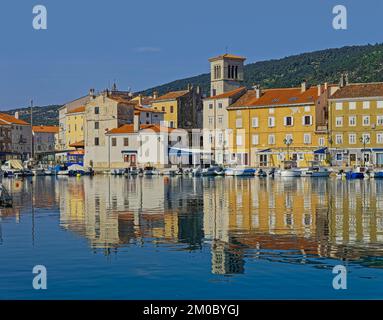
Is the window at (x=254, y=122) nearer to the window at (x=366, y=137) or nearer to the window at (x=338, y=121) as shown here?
the window at (x=338, y=121)

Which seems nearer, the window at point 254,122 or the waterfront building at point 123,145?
the window at point 254,122

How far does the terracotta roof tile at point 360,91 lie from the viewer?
87.5 m

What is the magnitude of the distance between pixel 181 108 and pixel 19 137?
4242 centimetres

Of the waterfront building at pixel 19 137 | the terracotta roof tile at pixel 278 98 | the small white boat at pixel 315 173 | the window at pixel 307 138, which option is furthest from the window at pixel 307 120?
the waterfront building at pixel 19 137

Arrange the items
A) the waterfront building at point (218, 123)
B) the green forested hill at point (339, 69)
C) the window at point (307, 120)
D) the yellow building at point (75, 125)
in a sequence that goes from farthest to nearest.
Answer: the green forested hill at point (339, 69) < the yellow building at point (75, 125) < the waterfront building at point (218, 123) < the window at point (307, 120)

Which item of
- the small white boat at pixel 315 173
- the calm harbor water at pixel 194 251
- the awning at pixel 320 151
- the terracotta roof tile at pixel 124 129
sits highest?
the terracotta roof tile at pixel 124 129

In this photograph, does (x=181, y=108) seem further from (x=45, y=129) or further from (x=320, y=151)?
(x=45, y=129)

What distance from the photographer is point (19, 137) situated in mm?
142750

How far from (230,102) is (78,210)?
66803mm

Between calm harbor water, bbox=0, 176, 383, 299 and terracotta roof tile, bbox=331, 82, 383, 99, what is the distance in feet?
178

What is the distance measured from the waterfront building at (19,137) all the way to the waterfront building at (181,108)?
A: 34.5 metres

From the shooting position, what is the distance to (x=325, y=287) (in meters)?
16.0

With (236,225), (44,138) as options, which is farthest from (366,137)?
(44,138)
